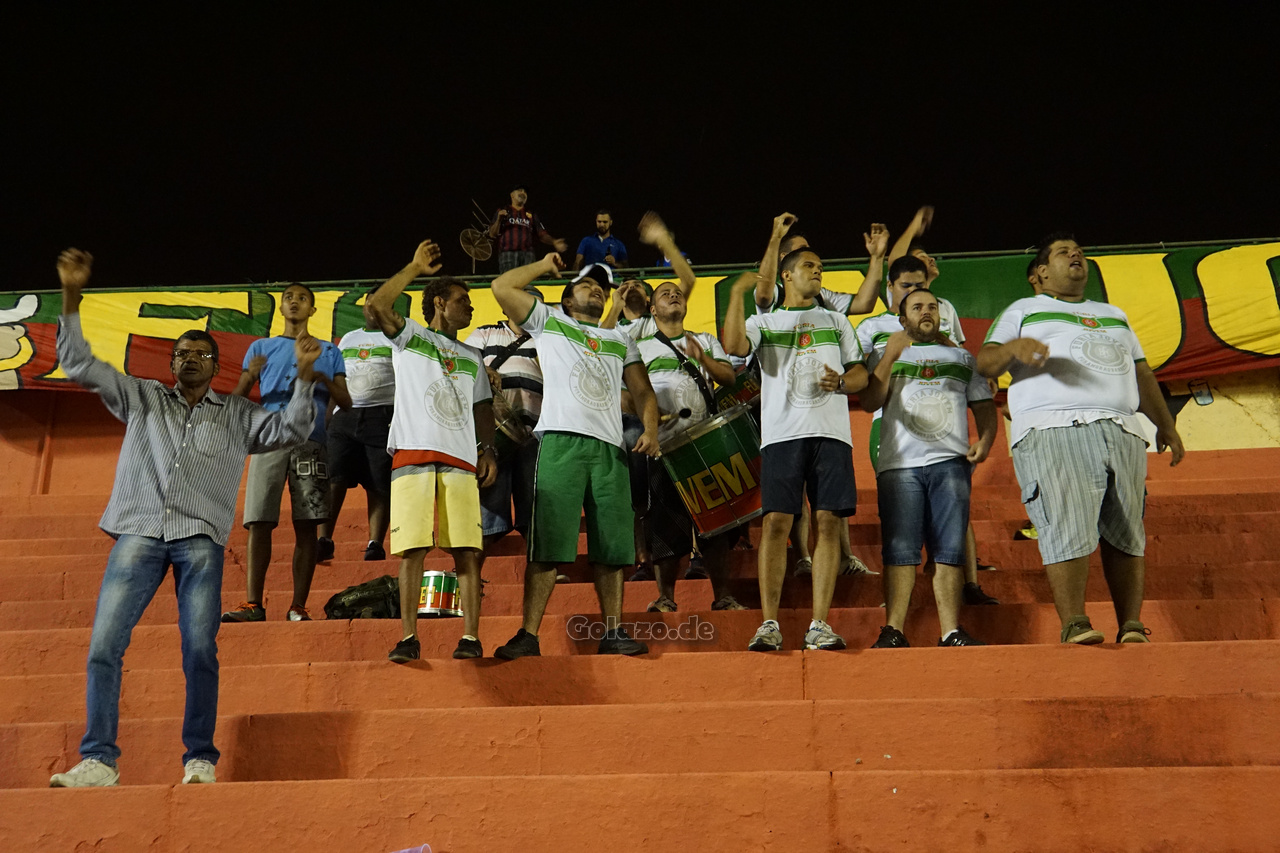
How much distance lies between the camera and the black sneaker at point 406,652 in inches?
184

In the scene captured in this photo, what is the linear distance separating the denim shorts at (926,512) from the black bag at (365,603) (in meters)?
2.39

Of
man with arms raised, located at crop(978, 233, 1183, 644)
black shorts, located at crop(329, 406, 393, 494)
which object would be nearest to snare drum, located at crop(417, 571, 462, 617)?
black shorts, located at crop(329, 406, 393, 494)

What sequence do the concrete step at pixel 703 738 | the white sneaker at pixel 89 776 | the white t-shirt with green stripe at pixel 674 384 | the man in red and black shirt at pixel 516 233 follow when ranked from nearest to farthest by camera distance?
the white sneaker at pixel 89 776 < the concrete step at pixel 703 738 < the white t-shirt with green stripe at pixel 674 384 < the man in red and black shirt at pixel 516 233

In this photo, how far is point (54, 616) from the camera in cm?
618

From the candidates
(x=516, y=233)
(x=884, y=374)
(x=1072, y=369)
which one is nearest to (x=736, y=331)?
(x=884, y=374)

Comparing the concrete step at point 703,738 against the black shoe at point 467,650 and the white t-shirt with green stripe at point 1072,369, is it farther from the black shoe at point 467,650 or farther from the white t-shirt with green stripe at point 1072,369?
the white t-shirt with green stripe at point 1072,369

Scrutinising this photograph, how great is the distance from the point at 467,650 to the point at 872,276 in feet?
9.35

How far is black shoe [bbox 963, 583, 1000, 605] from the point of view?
18.2 ft

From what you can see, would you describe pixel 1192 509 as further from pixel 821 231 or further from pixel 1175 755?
pixel 821 231

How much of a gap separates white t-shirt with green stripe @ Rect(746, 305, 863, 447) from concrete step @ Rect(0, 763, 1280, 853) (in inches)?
74.5

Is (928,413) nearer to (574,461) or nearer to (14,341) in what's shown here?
(574,461)

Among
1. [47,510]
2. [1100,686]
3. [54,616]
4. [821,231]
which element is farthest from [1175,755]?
[821,231]

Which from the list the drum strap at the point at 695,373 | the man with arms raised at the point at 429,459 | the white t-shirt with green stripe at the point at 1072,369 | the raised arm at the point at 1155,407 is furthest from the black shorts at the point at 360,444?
the raised arm at the point at 1155,407

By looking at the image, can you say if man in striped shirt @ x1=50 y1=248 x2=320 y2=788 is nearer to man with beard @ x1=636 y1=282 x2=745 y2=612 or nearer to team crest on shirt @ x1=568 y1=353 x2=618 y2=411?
team crest on shirt @ x1=568 y1=353 x2=618 y2=411
